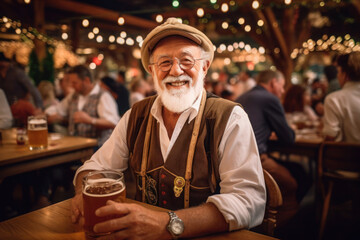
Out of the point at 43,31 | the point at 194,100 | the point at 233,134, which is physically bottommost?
the point at 233,134

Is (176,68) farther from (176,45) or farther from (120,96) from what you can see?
(120,96)

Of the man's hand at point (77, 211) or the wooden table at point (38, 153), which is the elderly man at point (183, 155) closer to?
the man's hand at point (77, 211)

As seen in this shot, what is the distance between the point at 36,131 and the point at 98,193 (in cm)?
158

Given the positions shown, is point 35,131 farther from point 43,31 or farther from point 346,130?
point 43,31

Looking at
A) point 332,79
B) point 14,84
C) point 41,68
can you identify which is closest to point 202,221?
point 14,84

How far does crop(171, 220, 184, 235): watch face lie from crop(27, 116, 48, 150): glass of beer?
174 cm

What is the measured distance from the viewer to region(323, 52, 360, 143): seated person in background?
265 centimetres

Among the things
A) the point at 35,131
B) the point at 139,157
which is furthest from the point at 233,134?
the point at 35,131

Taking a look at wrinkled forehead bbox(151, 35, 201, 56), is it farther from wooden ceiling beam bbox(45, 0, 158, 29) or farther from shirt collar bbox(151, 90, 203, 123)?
wooden ceiling beam bbox(45, 0, 158, 29)

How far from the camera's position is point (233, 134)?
1.23m

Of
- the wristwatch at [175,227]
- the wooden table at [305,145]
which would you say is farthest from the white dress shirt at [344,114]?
the wristwatch at [175,227]

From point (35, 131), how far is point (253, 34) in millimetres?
6796

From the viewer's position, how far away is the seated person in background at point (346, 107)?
2.65 m

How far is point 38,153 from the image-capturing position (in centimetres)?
213
